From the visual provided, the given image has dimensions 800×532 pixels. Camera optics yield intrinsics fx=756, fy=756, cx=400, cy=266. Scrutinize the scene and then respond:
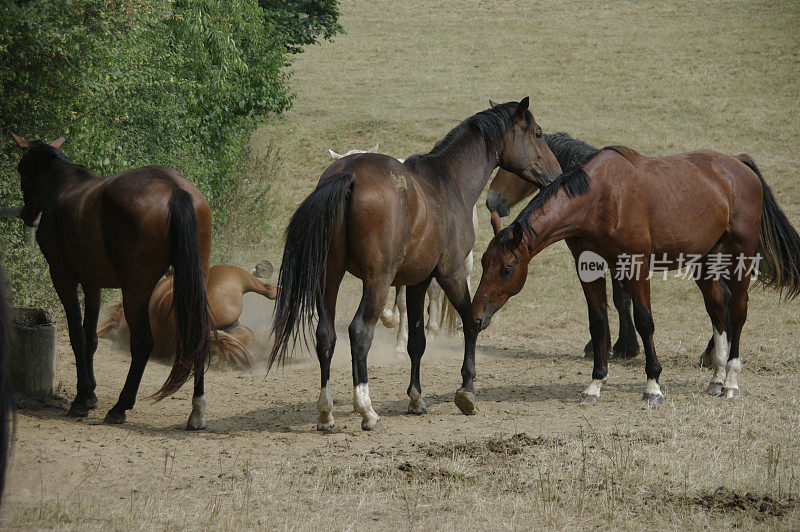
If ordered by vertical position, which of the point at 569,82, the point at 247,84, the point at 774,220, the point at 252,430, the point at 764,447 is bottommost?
the point at 252,430

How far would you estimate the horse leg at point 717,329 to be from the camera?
7254 mm

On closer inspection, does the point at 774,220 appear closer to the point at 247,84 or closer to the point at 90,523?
the point at 90,523

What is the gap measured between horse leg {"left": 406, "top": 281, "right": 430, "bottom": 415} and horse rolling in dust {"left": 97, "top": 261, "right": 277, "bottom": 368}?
2.46 meters

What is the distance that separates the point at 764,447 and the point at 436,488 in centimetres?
250

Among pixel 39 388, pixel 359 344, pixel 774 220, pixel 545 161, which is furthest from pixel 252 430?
pixel 774 220

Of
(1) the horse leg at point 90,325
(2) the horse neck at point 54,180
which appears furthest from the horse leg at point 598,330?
(2) the horse neck at point 54,180

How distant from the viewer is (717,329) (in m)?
7.41

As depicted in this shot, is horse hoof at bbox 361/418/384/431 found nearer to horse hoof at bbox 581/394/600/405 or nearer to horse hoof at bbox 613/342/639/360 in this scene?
horse hoof at bbox 581/394/600/405

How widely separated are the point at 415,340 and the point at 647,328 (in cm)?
211

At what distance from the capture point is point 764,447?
530 cm

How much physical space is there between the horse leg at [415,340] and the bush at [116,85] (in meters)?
3.73

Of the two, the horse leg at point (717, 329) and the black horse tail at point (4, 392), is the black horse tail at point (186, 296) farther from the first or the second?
the horse leg at point (717, 329)

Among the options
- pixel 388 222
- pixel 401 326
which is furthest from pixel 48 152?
pixel 401 326

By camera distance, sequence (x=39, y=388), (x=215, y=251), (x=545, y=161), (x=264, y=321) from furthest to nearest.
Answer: (x=215, y=251) → (x=264, y=321) → (x=545, y=161) → (x=39, y=388)
